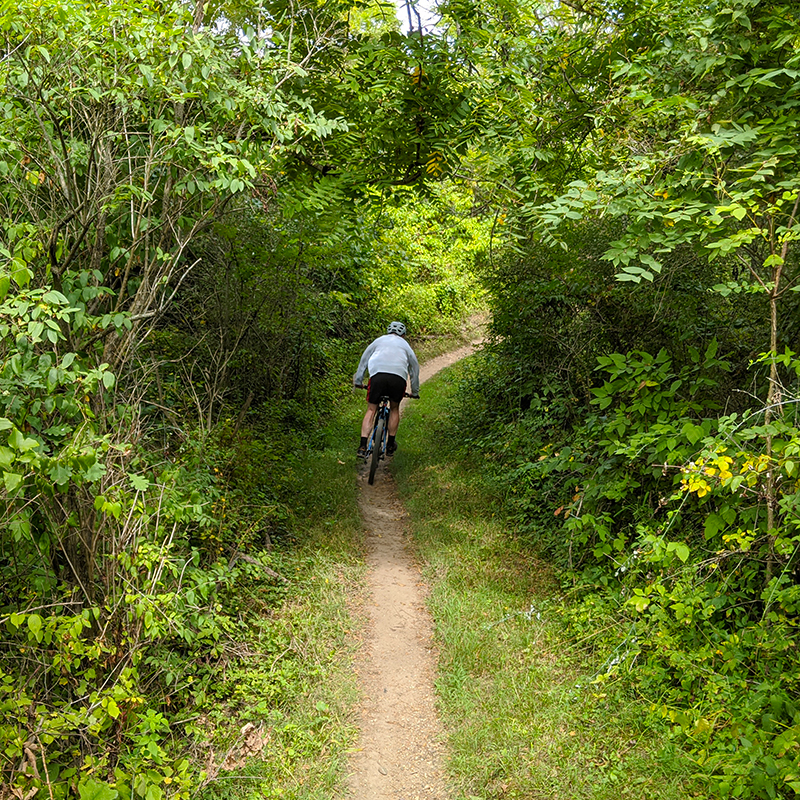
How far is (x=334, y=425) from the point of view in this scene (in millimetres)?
11641

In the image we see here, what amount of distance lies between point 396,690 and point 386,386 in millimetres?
4469

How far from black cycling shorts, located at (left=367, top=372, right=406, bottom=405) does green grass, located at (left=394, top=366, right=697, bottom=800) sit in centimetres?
200

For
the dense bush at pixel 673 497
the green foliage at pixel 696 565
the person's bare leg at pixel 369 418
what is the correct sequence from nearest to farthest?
the green foliage at pixel 696 565, the dense bush at pixel 673 497, the person's bare leg at pixel 369 418

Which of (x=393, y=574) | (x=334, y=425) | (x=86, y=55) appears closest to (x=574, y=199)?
(x=86, y=55)

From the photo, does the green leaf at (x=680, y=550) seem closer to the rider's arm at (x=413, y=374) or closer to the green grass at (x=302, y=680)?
the green grass at (x=302, y=680)

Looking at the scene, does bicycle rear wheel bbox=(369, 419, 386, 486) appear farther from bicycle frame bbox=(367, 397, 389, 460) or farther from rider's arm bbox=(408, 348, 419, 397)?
rider's arm bbox=(408, 348, 419, 397)

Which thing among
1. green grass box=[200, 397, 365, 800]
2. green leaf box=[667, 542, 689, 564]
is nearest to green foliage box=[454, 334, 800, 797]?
green leaf box=[667, 542, 689, 564]

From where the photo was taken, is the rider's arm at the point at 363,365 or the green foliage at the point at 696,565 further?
the rider's arm at the point at 363,365

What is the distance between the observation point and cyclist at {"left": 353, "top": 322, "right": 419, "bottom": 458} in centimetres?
878

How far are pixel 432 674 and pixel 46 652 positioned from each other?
109 inches

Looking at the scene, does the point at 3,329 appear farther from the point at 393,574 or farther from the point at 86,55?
the point at 393,574

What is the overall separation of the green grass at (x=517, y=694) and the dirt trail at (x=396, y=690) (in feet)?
0.51

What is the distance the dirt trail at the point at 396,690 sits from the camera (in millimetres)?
4219

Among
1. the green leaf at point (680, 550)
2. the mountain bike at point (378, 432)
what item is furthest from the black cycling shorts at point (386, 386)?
the green leaf at point (680, 550)
